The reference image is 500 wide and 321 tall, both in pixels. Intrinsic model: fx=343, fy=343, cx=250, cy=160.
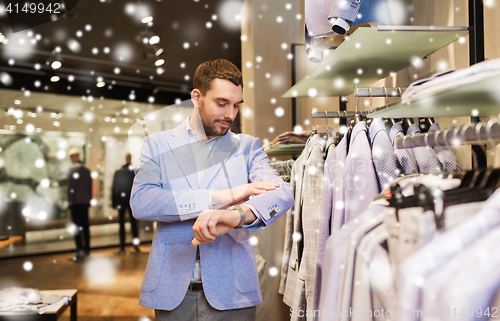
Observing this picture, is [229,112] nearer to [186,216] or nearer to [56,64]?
[186,216]

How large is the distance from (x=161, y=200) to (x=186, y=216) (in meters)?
0.10

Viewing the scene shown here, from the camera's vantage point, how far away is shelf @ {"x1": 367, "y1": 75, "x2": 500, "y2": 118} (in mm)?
737

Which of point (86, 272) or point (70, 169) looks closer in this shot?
point (86, 272)

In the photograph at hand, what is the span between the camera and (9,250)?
5.47m

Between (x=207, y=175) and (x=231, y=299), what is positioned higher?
(x=207, y=175)

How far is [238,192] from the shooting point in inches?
45.9

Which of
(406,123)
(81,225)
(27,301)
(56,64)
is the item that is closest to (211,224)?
(406,123)

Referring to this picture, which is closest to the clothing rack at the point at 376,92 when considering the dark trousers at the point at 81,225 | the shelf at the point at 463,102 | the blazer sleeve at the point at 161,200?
the shelf at the point at 463,102

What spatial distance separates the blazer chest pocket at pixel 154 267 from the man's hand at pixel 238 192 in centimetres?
28

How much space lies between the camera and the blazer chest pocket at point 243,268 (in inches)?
48.5

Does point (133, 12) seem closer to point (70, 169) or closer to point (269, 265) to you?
point (70, 169)

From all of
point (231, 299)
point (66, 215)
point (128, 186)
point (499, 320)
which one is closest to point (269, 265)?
point (231, 299)

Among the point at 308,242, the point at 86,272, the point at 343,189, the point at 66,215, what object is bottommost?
the point at 86,272

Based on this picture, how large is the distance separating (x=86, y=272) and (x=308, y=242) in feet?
13.8
